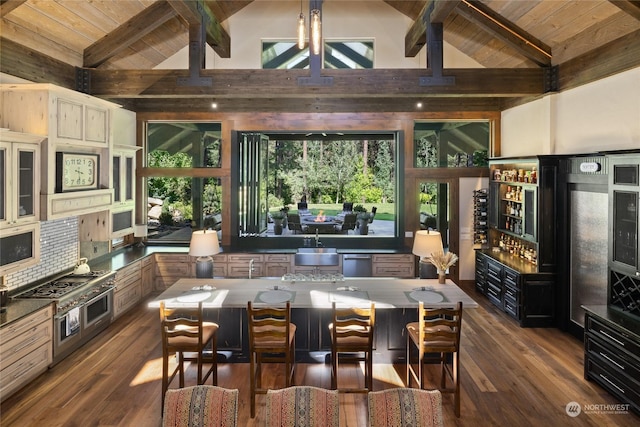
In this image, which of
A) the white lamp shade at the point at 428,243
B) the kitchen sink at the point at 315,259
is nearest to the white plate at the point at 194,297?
the white lamp shade at the point at 428,243

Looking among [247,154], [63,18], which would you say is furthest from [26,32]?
[247,154]

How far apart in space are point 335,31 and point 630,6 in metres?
4.71

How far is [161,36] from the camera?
7.07 metres

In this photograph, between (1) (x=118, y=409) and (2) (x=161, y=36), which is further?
(2) (x=161, y=36)

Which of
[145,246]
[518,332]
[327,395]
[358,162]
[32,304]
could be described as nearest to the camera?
[327,395]

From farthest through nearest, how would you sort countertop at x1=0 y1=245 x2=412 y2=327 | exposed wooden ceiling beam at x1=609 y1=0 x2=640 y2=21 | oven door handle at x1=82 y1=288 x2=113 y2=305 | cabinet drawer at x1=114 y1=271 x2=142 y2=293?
cabinet drawer at x1=114 y1=271 x2=142 y2=293 < oven door handle at x1=82 y1=288 x2=113 y2=305 < exposed wooden ceiling beam at x1=609 y1=0 x2=640 y2=21 < countertop at x1=0 y1=245 x2=412 y2=327

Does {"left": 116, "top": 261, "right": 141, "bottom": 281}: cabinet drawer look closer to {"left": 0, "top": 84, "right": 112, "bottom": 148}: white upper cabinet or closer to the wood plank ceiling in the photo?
{"left": 0, "top": 84, "right": 112, "bottom": 148}: white upper cabinet

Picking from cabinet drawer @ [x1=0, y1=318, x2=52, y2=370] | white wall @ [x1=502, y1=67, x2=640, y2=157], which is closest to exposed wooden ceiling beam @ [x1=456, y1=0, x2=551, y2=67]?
white wall @ [x1=502, y1=67, x2=640, y2=157]

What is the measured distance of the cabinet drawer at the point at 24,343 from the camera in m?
3.91

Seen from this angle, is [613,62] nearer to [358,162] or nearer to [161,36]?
[358,162]

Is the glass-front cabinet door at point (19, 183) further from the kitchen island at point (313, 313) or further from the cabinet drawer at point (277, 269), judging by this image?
the cabinet drawer at point (277, 269)

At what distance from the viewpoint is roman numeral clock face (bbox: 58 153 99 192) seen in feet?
16.0

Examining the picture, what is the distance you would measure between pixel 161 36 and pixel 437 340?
6.28 meters

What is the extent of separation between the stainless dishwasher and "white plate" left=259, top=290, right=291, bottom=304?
9.38 ft
